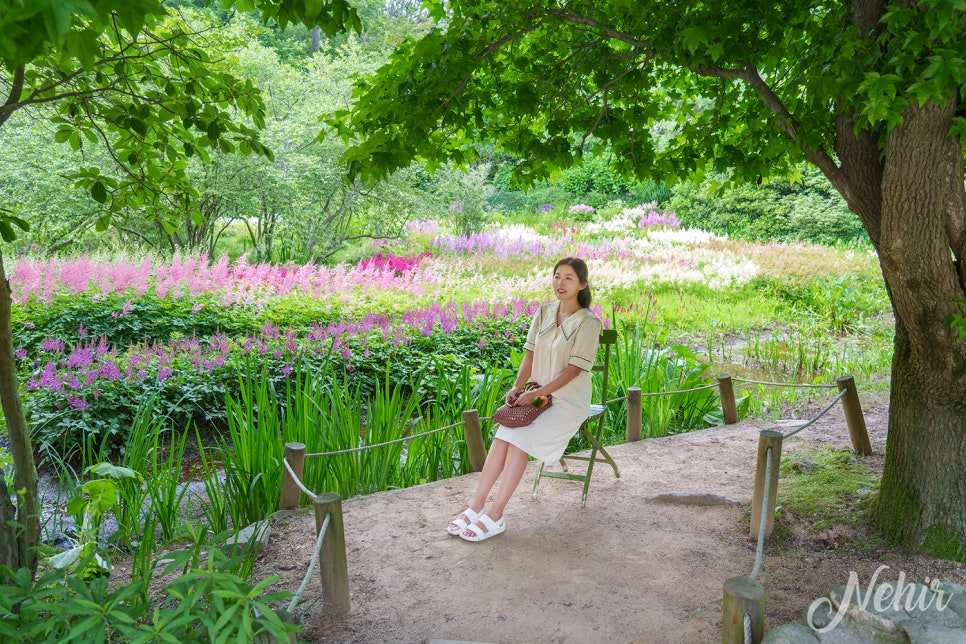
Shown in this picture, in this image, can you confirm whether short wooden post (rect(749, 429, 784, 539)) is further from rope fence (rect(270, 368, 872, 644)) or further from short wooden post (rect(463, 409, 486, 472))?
short wooden post (rect(463, 409, 486, 472))

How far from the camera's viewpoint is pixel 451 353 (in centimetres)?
705

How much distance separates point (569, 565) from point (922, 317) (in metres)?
1.94

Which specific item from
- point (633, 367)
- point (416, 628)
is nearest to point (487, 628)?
point (416, 628)

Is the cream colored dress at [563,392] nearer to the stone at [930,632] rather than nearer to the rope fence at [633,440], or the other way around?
the rope fence at [633,440]

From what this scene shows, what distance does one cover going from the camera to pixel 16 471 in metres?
2.65

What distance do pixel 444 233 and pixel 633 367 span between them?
11.4 meters

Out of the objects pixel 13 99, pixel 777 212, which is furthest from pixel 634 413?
pixel 777 212

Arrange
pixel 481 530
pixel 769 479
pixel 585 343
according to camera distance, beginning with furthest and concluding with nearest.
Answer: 1. pixel 585 343
2. pixel 481 530
3. pixel 769 479

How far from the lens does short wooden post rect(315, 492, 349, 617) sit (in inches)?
108

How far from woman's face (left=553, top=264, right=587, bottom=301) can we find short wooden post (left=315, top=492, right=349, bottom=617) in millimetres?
1658

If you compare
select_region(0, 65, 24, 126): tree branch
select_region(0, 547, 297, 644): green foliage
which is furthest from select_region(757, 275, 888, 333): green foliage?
select_region(0, 65, 24, 126): tree branch

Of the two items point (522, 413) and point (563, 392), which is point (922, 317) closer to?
point (563, 392)

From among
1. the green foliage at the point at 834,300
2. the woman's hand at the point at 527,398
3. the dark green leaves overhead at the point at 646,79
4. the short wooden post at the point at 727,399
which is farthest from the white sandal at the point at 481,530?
the green foliage at the point at 834,300

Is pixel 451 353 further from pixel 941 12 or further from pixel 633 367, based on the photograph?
pixel 941 12
